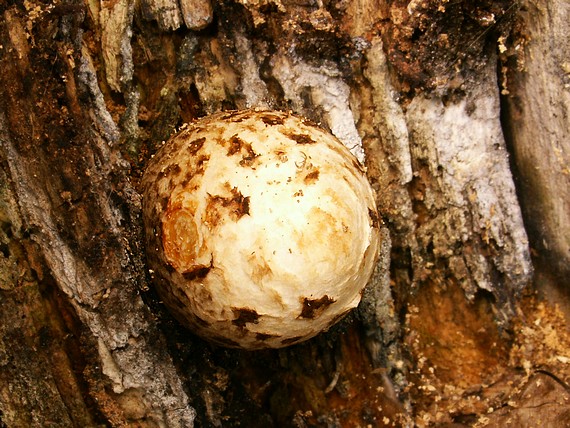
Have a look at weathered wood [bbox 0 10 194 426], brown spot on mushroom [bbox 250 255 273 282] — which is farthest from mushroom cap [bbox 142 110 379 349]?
weathered wood [bbox 0 10 194 426]

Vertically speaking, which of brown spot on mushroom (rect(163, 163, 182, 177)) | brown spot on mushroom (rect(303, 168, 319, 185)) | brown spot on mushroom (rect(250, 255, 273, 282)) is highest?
brown spot on mushroom (rect(163, 163, 182, 177))

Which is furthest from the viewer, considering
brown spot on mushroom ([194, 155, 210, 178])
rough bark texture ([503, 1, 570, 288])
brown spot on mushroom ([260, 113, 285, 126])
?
rough bark texture ([503, 1, 570, 288])

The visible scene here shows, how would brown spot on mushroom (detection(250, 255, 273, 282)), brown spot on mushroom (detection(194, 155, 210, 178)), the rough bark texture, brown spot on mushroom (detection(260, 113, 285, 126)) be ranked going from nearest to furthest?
brown spot on mushroom (detection(250, 255, 273, 282)), brown spot on mushroom (detection(194, 155, 210, 178)), brown spot on mushroom (detection(260, 113, 285, 126)), the rough bark texture

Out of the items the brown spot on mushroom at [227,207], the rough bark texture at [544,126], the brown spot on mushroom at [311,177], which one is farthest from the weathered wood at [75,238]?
the rough bark texture at [544,126]

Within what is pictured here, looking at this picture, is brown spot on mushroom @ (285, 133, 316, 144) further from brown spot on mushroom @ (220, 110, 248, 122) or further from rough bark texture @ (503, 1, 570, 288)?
rough bark texture @ (503, 1, 570, 288)

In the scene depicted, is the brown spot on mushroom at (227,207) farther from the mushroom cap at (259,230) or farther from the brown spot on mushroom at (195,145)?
the brown spot on mushroom at (195,145)

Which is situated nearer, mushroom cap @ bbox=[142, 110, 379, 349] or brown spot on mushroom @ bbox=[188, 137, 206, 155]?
mushroom cap @ bbox=[142, 110, 379, 349]

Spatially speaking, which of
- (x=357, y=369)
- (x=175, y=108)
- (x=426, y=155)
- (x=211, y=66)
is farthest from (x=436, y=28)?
(x=357, y=369)
